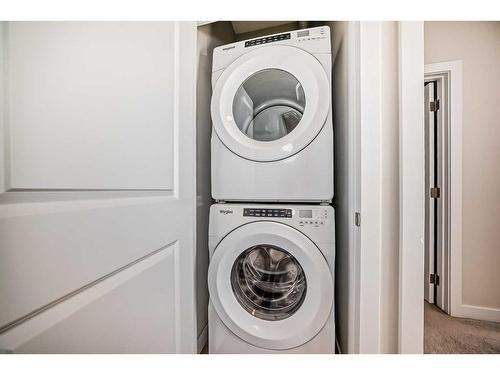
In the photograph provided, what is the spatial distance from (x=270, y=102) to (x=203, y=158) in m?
0.44

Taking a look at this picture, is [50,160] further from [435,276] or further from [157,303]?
[435,276]

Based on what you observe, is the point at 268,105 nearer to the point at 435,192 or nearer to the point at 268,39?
the point at 268,39

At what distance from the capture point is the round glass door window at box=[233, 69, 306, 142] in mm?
1079

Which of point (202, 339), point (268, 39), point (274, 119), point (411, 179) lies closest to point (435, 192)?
point (411, 179)

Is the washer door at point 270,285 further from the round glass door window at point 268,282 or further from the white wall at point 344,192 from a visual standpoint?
the white wall at point 344,192

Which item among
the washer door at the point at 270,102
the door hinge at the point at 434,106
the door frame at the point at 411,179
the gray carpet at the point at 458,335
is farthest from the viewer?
the door hinge at the point at 434,106

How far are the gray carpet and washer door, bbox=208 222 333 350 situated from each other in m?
0.82

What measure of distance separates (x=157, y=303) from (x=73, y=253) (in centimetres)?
30

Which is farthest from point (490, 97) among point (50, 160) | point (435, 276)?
point (50, 160)

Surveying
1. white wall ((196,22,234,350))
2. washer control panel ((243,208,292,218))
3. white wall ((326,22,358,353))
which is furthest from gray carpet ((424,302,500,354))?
white wall ((196,22,234,350))

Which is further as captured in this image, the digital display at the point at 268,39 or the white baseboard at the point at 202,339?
the white baseboard at the point at 202,339

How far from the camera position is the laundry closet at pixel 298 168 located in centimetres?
97

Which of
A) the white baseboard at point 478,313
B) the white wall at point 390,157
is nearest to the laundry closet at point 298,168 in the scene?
the white wall at point 390,157
